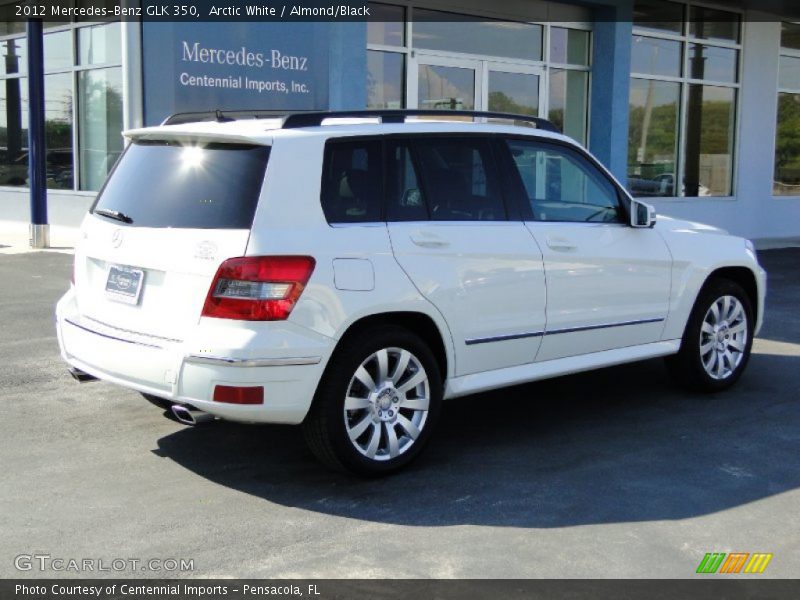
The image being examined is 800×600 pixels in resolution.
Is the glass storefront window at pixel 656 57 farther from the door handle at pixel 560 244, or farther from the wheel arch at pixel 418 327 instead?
the wheel arch at pixel 418 327

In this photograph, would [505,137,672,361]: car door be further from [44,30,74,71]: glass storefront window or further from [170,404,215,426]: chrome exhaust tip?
[44,30,74,71]: glass storefront window

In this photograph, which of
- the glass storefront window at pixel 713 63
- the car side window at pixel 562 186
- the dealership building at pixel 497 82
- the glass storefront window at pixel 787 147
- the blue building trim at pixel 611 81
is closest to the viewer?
the car side window at pixel 562 186

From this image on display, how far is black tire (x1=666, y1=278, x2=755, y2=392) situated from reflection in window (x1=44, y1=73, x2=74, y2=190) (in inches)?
470

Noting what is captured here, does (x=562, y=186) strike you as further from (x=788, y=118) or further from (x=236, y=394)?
(x=788, y=118)


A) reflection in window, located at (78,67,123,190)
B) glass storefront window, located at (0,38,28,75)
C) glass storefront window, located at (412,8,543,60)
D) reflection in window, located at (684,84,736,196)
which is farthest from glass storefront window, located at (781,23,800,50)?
glass storefront window, located at (0,38,28,75)

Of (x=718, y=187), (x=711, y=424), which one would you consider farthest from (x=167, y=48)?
(x=718, y=187)

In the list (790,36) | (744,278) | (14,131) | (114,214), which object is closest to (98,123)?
(14,131)

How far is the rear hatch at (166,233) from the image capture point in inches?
179

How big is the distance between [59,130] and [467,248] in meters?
12.7

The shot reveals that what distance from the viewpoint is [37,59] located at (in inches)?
548

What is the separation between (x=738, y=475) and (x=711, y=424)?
100 centimetres

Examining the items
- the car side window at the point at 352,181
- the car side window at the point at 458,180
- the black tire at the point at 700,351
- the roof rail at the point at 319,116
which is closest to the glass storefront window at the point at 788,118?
the black tire at the point at 700,351

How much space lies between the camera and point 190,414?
4.58 metres

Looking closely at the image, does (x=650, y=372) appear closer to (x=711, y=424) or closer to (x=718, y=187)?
(x=711, y=424)
